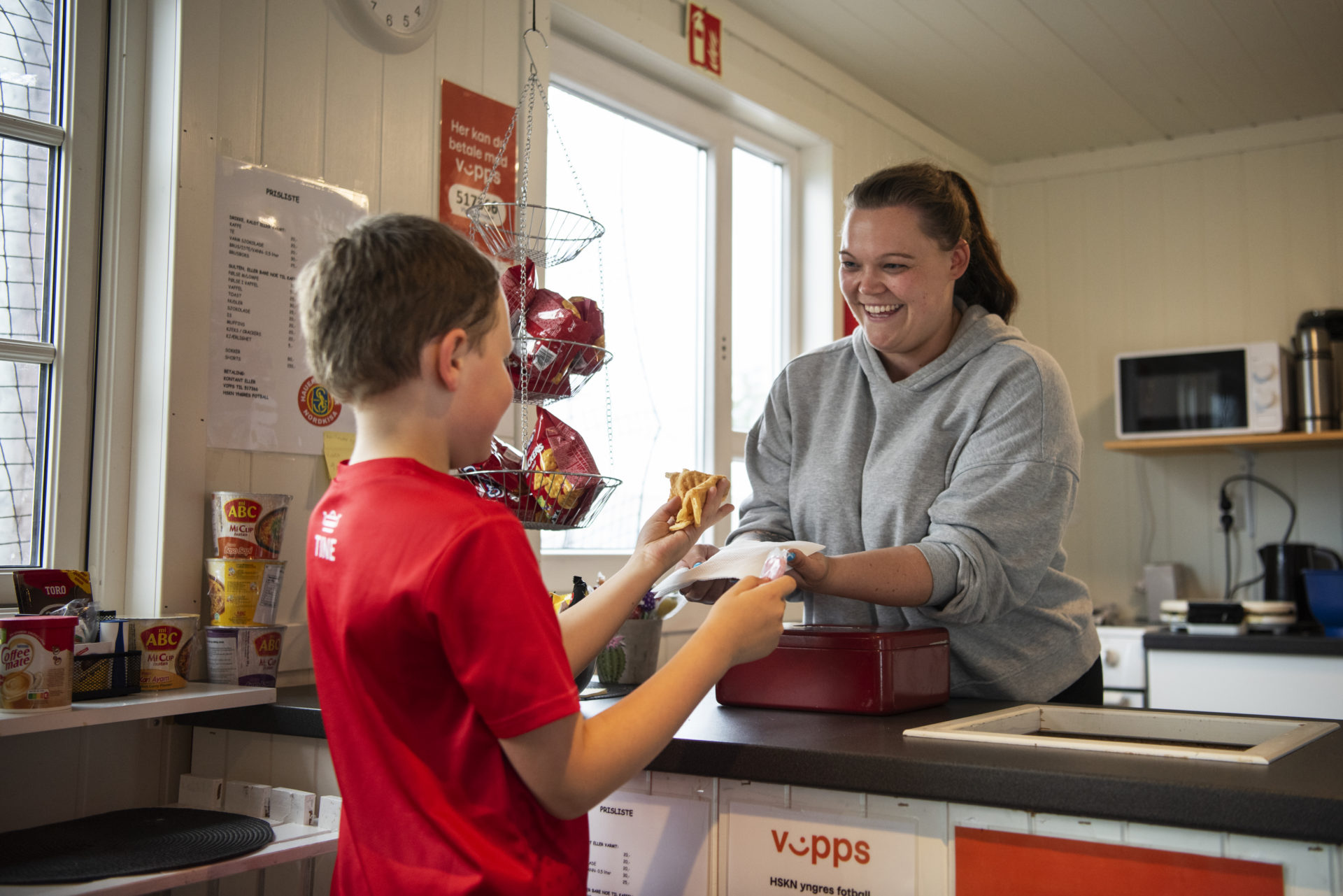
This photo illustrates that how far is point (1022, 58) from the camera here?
3.28 metres

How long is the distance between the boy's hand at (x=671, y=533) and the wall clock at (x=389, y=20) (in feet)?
3.71

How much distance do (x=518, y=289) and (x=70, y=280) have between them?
680mm

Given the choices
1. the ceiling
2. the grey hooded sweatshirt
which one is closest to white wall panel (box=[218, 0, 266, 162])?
the grey hooded sweatshirt

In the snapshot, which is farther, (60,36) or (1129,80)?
(1129,80)

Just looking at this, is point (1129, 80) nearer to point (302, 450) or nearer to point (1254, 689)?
point (1254, 689)

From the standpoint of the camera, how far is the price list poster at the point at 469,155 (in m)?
2.07

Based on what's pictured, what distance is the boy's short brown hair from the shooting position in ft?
2.75

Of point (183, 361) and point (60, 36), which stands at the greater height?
point (60, 36)

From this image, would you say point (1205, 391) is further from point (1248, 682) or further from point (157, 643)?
point (157, 643)

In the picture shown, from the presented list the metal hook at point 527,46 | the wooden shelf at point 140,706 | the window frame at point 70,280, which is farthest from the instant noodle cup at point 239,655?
the metal hook at point 527,46

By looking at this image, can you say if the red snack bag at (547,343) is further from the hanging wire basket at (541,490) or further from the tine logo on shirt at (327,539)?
the tine logo on shirt at (327,539)

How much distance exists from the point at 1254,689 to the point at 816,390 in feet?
6.39

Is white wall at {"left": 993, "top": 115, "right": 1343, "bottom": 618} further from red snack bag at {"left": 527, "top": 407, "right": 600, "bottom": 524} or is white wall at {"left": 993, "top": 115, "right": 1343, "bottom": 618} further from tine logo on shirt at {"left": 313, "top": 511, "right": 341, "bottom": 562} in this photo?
tine logo on shirt at {"left": 313, "top": 511, "right": 341, "bottom": 562}

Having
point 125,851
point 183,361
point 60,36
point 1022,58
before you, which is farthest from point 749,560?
point 1022,58
